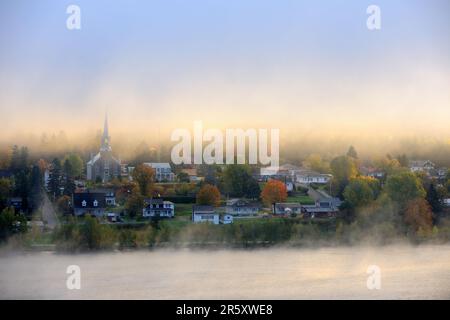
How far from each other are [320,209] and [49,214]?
2.57 metres

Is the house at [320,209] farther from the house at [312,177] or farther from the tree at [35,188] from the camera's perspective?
the tree at [35,188]

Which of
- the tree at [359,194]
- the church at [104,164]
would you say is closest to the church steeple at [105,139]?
the church at [104,164]

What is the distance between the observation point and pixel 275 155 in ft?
27.1

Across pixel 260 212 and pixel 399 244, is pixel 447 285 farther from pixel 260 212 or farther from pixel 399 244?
pixel 260 212

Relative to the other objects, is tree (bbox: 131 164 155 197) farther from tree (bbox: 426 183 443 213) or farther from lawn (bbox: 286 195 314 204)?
tree (bbox: 426 183 443 213)

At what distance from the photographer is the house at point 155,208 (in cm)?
798

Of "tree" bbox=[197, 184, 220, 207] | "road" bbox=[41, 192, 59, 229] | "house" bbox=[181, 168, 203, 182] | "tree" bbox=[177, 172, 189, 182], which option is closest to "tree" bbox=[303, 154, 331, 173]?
"tree" bbox=[197, 184, 220, 207]

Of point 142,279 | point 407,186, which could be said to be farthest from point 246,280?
point 407,186

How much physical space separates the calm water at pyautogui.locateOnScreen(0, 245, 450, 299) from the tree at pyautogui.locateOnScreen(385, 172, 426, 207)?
590 millimetres

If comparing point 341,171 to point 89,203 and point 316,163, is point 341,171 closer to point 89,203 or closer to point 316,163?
point 316,163

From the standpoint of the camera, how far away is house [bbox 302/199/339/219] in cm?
819

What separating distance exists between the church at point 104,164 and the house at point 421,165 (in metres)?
2.97

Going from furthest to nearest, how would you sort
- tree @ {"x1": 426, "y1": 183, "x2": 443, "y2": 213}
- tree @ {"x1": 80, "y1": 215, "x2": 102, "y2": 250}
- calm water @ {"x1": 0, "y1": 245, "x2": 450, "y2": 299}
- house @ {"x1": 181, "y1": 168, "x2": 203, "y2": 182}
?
tree @ {"x1": 426, "y1": 183, "x2": 443, "y2": 213}
house @ {"x1": 181, "y1": 168, "x2": 203, "y2": 182}
tree @ {"x1": 80, "y1": 215, "x2": 102, "y2": 250}
calm water @ {"x1": 0, "y1": 245, "x2": 450, "y2": 299}
